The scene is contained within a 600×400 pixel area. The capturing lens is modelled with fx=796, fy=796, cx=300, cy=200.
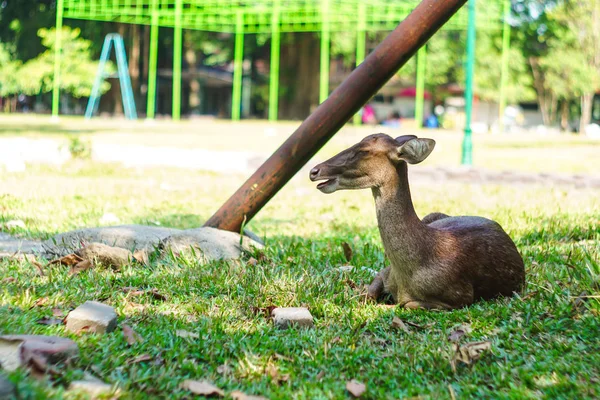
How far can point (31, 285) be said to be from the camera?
4086 millimetres

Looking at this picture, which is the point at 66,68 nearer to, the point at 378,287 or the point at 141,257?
the point at 141,257

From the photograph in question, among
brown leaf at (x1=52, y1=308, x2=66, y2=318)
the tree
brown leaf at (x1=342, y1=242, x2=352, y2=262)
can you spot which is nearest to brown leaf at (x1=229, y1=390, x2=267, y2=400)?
brown leaf at (x1=52, y1=308, x2=66, y2=318)

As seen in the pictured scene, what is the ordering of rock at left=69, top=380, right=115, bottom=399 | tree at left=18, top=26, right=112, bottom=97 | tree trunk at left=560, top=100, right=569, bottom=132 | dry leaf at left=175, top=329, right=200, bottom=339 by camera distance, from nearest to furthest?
rock at left=69, top=380, right=115, bottom=399, dry leaf at left=175, top=329, right=200, bottom=339, tree at left=18, top=26, right=112, bottom=97, tree trunk at left=560, top=100, right=569, bottom=132

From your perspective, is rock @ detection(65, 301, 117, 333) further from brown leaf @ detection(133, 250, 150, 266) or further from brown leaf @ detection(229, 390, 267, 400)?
brown leaf @ detection(133, 250, 150, 266)

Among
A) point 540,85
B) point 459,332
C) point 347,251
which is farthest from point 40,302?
point 540,85

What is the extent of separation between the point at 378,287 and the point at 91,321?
1.59m

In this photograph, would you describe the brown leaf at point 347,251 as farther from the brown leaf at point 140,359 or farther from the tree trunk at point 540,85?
the tree trunk at point 540,85

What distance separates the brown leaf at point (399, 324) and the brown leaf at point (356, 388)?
0.74 metres

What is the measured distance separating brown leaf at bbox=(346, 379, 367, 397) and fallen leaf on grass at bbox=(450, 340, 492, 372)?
0.41 m

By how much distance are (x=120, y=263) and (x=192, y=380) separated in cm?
205

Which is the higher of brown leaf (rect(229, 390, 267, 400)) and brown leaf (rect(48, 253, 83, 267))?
brown leaf (rect(48, 253, 83, 267))

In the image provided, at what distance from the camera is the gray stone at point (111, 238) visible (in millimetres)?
5195

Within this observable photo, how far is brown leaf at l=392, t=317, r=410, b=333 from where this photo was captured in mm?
3686

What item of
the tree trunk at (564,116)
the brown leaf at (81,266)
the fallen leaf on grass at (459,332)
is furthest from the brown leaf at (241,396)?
the tree trunk at (564,116)
